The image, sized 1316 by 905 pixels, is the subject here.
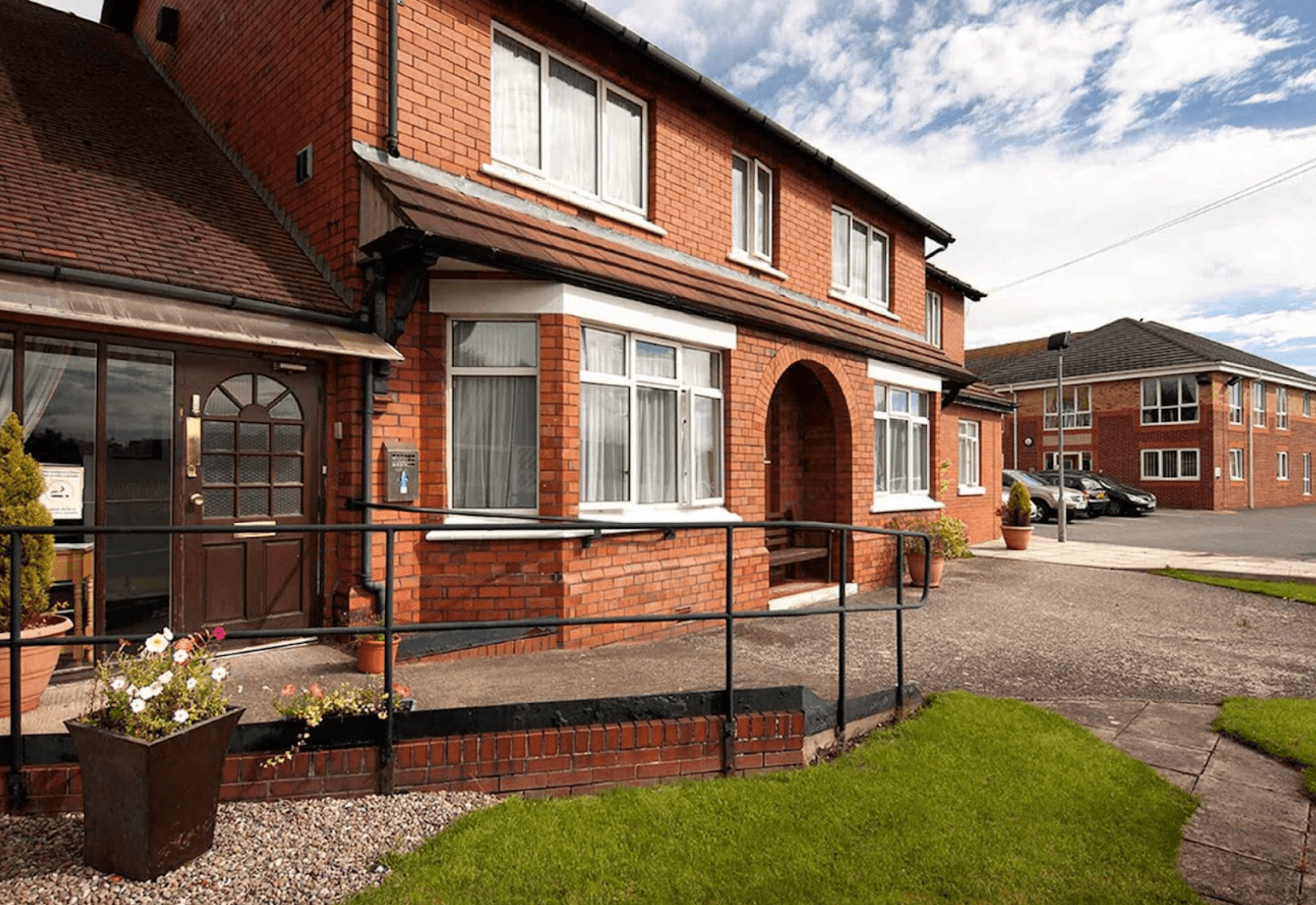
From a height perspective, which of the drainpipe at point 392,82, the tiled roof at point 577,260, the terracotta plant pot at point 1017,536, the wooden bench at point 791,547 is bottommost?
the terracotta plant pot at point 1017,536

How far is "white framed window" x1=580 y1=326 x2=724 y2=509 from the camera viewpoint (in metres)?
6.51

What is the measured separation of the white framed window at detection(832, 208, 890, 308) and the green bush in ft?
29.4

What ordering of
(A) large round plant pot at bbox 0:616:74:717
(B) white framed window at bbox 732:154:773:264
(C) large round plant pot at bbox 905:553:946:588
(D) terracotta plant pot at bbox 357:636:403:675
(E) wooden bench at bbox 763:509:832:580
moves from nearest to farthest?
1. (A) large round plant pot at bbox 0:616:74:717
2. (D) terracotta plant pot at bbox 357:636:403:675
3. (B) white framed window at bbox 732:154:773:264
4. (E) wooden bench at bbox 763:509:832:580
5. (C) large round plant pot at bbox 905:553:946:588

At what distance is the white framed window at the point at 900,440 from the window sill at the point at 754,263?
232 cm

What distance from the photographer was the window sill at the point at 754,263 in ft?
28.0

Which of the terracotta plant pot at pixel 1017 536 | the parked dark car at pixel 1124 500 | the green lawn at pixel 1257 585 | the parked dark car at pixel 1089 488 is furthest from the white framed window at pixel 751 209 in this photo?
the parked dark car at pixel 1124 500

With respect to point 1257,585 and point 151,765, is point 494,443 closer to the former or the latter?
point 151,765

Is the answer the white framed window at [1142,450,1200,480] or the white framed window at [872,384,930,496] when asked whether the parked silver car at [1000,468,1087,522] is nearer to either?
the white framed window at [1142,450,1200,480]

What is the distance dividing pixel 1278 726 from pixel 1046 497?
1958 centimetres

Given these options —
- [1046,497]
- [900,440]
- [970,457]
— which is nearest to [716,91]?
[900,440]

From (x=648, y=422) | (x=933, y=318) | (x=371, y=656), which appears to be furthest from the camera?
(x=933, y=318)

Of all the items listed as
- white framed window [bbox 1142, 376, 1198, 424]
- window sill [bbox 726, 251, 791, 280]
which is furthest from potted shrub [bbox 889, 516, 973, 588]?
white framed window [bbox 1142, 376, 1198, 424]

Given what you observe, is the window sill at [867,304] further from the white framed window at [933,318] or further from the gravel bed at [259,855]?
the gravel bed at [259,855]

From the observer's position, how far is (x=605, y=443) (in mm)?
6633
